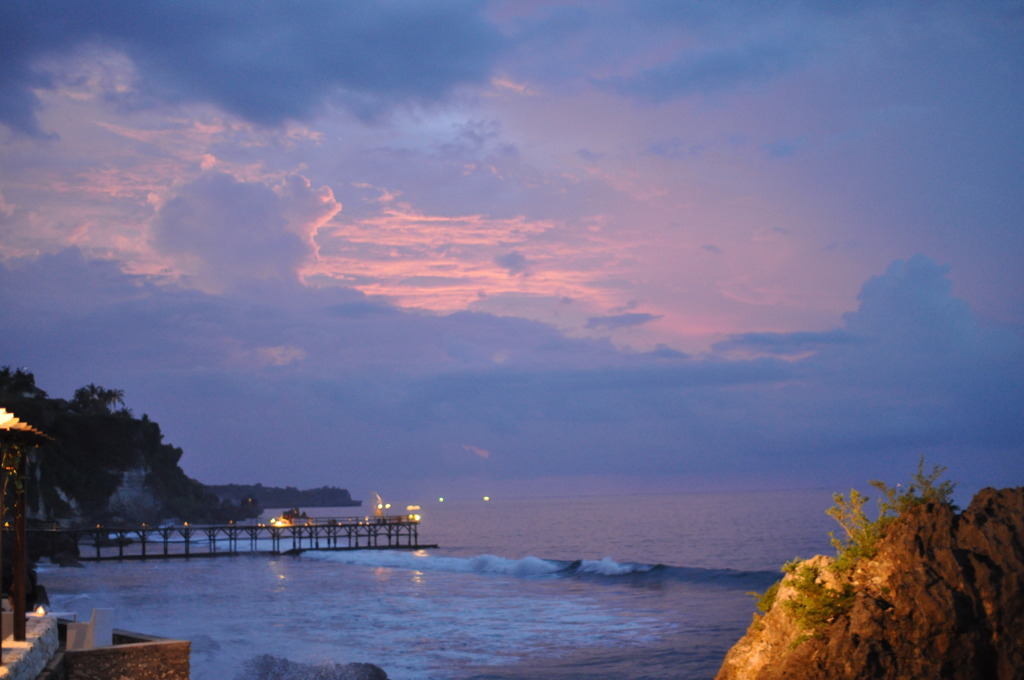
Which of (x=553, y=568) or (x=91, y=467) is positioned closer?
(x=553, y=568)

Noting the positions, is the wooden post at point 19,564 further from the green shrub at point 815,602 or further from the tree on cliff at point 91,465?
the tree on cliff at point 91,465

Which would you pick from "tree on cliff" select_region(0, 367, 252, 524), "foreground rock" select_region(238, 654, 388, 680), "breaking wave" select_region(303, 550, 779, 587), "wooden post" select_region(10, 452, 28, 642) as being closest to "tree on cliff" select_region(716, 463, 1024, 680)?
"wooden post" select_region(10, 452, 28, 642)

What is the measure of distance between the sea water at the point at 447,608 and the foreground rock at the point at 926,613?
55.8 feet

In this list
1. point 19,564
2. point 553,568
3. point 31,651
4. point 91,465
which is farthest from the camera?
point 91,465

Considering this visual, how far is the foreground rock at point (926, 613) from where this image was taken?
7.12 meters

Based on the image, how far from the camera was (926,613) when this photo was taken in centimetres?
717

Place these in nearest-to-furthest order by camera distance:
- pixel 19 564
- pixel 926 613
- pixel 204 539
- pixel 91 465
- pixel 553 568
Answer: pixel 926 613 < pixel 19 564 < pixel 553 568 < pixel 204 539 < pixel 91 465

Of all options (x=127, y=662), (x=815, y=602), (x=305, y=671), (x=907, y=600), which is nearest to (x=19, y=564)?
(x=127, y=662)

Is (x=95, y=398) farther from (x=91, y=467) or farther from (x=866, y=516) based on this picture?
(x=866, y=516)

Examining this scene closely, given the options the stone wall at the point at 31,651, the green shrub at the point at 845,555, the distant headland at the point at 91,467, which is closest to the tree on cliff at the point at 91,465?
the distant headland at the point at 91,467

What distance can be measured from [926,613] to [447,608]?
33725 millimetres

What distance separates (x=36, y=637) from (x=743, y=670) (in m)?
9.08

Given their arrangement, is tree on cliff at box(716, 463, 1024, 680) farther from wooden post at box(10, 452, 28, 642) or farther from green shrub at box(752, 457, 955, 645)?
wooden post at box(10, 452, 28, 642)

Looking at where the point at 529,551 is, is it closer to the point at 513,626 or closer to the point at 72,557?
the point at 72,557
